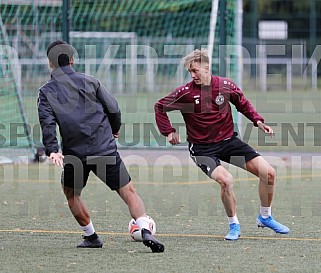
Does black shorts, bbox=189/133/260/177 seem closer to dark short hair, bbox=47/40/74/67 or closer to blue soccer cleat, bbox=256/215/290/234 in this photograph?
blue soccer cleat, bbox=256/215/290/234

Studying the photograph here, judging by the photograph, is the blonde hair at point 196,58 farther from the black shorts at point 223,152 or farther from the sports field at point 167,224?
the sports field at point 167,224

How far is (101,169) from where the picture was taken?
795 cm

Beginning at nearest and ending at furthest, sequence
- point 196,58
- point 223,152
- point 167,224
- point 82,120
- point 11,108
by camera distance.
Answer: point 82,120
point 196,58
point 223,152
point 167,224
point 11,108

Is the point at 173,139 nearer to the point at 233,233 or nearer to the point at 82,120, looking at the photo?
the point at 233,233

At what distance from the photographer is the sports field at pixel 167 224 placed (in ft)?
24.1

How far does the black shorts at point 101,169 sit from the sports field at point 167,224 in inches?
22.1

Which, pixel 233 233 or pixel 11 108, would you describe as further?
pixel 11 108

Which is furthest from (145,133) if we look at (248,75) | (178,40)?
(248,75)

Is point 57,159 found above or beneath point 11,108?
above

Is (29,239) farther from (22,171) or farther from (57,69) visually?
(22,171)

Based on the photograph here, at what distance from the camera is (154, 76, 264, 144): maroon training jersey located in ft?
29.1

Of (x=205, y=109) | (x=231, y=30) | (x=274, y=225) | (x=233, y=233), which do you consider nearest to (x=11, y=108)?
(x=231, y=30)

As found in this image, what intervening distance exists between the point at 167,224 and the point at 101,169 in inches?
69.4

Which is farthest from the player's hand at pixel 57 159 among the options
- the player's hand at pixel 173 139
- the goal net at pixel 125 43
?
the goal net at pixel 125 43
